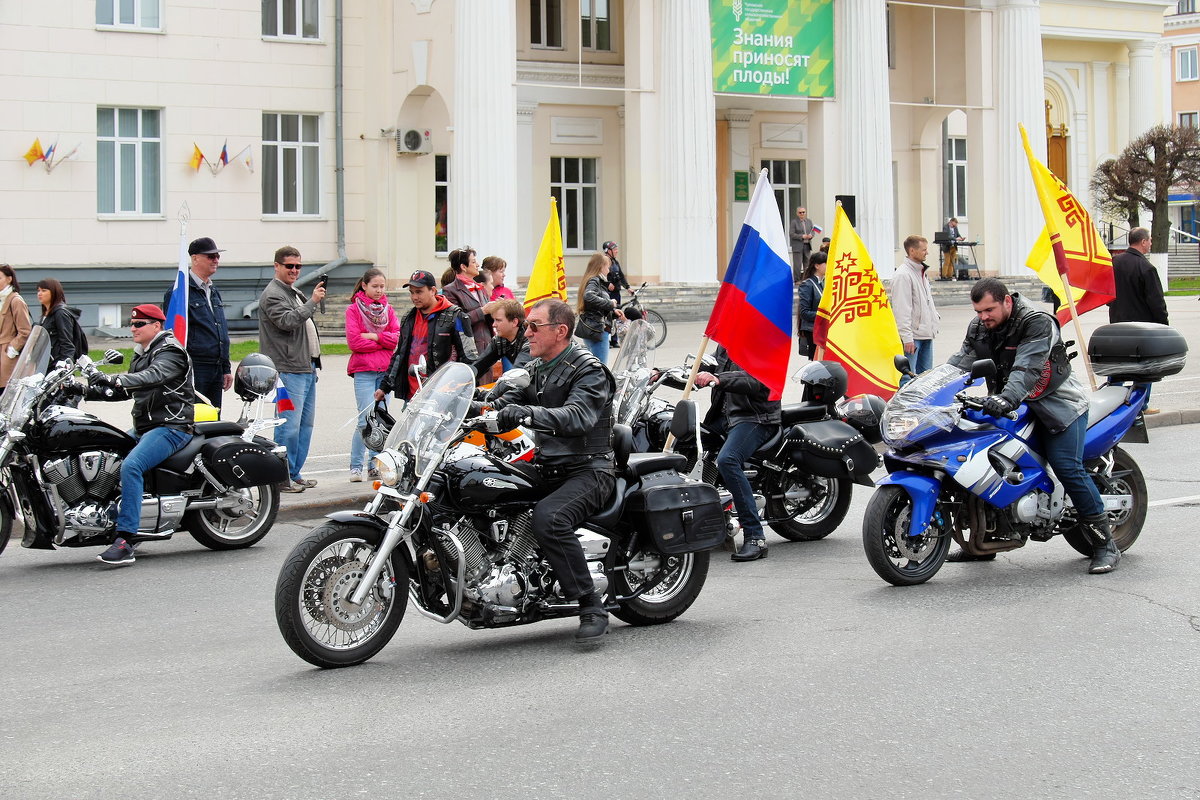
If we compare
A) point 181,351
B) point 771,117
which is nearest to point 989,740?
point 181,351

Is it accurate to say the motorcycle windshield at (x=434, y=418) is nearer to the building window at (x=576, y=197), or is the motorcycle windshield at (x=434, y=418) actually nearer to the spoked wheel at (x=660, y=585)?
the spoked wheel at (x=660, y=585)

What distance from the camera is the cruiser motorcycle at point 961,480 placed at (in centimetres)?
812

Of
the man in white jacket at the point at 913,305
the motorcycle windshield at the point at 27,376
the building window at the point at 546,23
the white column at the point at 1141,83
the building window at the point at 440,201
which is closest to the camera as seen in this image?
the motorcycle windshield at the point at 27,376

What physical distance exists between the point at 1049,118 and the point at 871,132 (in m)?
15.1

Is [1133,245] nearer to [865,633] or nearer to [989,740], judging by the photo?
[865,633]

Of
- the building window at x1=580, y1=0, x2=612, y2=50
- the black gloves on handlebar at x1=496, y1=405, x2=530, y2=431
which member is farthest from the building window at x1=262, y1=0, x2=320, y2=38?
the black gloves on handlebar at x1=496, y1=405, x2=530, y2=431

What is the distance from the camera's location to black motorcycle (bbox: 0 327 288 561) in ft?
29.9

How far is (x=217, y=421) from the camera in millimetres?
10031

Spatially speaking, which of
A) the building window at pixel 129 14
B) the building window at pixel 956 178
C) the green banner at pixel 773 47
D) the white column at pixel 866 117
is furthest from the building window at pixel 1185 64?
the building window at pixel 129 14

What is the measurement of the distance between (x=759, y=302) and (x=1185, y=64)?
74.1 meters

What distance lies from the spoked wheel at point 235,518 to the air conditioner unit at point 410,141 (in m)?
21.8

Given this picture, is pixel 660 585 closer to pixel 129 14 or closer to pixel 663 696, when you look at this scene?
pixel 663 696

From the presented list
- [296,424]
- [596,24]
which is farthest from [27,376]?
[596,24]

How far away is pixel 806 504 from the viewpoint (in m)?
9.98
